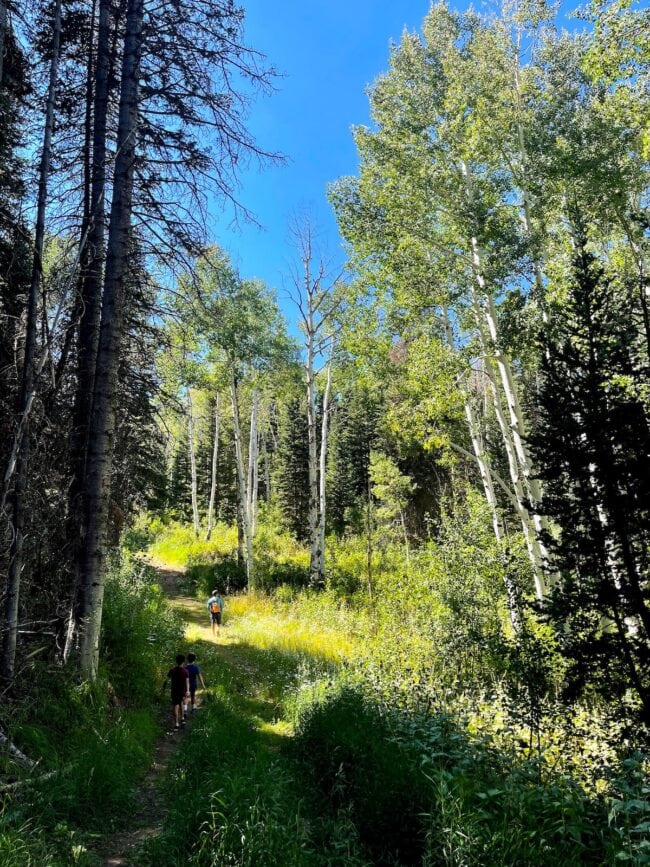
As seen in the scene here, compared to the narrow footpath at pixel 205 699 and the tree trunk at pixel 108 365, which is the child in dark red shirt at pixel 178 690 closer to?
the narrow footpath at pixel 205 699

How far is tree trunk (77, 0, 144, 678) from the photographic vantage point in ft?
18.7

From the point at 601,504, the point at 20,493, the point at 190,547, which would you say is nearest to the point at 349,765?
the point at 601,504

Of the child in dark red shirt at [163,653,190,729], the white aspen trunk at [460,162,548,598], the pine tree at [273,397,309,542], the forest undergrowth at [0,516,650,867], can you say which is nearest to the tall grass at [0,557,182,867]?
the forest undergrowth at [0,516,650,867]

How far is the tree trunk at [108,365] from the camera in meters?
5.71

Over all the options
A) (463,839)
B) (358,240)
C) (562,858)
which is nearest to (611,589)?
(562,858)

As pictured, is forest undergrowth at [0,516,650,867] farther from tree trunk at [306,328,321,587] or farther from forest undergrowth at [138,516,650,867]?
tree trunk at [306,328,321,587]

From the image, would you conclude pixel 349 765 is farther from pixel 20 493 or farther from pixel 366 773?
pixel 20 493

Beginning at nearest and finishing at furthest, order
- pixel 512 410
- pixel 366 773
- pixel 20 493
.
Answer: pixel 20 493 < pixel 366 773 < pixel 512 410

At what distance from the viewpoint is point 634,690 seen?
4664 mm

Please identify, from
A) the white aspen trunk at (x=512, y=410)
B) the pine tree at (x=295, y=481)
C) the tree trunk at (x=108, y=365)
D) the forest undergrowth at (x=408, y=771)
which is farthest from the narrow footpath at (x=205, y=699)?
the pine tree at (x=295, y=481)

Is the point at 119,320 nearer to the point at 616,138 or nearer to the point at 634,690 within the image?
the point at 634,690

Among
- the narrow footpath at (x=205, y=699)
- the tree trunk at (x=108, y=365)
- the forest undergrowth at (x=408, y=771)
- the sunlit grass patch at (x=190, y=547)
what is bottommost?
the narrow footpath at (x=205, y=699)

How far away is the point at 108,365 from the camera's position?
615 cm

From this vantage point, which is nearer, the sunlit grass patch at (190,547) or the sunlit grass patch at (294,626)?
the sunlit grass patch at (294,626)
